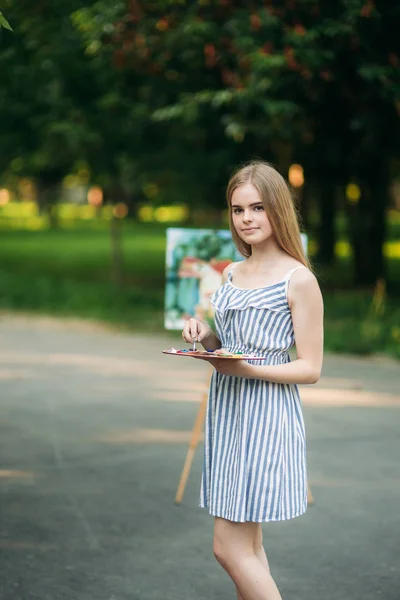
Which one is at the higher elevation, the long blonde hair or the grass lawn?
the long blonde hair

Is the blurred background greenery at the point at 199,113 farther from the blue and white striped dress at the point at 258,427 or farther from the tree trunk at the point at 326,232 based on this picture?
the blue and white striped dress at the point at 258,427

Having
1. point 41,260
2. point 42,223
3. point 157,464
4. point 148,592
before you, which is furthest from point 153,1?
point 42,223

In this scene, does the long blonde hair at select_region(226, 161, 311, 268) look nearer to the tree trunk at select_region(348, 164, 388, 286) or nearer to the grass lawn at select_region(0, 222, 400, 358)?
the grass lawn at select_region(0, 222, 400, 358)

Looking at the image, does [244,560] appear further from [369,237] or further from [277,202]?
[369,237]

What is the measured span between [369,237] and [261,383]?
60.5 feet

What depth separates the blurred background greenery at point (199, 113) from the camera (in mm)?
13266

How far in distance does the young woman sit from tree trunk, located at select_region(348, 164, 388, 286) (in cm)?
1799

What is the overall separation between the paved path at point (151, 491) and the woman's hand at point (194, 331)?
5.39ft

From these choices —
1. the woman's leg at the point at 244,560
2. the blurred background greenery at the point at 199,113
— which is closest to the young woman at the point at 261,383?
the woman's leg at the point at 244,560

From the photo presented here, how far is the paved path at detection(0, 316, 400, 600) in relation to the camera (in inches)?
205

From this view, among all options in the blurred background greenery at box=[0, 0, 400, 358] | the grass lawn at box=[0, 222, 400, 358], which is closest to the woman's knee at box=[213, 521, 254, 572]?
the grass lawn at box=[0, 222, 400, 358]

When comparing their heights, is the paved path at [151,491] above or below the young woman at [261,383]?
below

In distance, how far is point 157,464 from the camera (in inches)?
295

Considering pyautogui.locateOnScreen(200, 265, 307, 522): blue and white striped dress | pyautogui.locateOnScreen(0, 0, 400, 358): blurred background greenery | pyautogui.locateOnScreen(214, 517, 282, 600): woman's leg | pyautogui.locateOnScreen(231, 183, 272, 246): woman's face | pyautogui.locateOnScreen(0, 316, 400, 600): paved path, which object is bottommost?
pyautogui.locateOnScreen(0, 316, 400, 600): paved path
